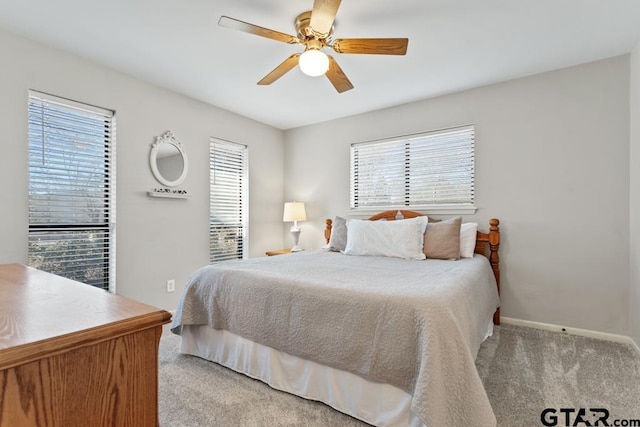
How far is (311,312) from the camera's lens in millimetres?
1772

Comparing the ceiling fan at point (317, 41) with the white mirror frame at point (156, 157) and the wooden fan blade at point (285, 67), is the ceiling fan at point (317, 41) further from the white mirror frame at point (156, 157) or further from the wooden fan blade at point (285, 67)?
the white mirror frame at point (156, 157)

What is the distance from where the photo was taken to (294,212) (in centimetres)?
431

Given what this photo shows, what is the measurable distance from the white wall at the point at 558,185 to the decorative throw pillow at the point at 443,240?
0.48m

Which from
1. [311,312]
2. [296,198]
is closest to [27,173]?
[311,312]

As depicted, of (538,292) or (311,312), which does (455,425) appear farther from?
(538,292)

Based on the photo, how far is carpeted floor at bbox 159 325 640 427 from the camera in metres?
1.67

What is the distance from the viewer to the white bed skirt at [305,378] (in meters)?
1.55

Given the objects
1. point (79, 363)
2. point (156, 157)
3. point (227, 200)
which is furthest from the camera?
point (227, 200)

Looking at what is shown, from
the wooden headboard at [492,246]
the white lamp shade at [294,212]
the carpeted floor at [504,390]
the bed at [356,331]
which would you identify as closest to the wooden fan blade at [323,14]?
the bed at [356,331]

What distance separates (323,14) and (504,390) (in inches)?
96.9

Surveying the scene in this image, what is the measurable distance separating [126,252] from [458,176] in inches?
135

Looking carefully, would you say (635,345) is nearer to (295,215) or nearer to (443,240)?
(443,240)

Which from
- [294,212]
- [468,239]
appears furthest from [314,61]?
[294,212]

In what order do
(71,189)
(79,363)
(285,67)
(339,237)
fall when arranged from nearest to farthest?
1. (79,363)
2. (285,67)
3. (71,189)
4. (339,237)
